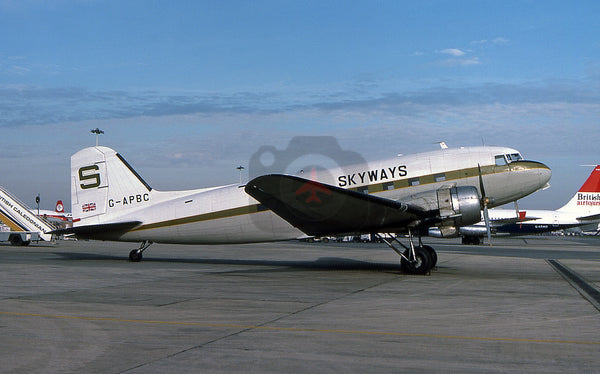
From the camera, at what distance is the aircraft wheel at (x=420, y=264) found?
53.2ft

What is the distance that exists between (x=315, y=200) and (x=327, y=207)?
0.67m

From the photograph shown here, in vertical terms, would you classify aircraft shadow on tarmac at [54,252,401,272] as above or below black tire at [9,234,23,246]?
below

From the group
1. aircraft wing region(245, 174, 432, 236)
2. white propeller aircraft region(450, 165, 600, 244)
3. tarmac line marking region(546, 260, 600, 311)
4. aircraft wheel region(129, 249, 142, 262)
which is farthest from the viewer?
white propeller aircraft region(450, 165, 600, 244)

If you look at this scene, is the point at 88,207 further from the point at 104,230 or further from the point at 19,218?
the point at 19,218

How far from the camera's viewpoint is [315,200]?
1567 centimetres

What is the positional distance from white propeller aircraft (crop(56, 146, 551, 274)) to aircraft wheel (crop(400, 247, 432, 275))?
31 millimetres

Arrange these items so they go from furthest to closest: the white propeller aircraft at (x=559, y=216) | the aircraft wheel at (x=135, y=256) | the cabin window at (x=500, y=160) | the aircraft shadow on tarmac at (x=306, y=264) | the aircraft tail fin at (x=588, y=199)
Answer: the white propeller aircraft at (x=559, y=216) < the aircraft tail fin at (x=588, y=199) < the aircraft wheel at (x=135, y=256) < the aircraft shadow on tarmac at (x=306, y=264) < the cabin window at (x=500, y=160)

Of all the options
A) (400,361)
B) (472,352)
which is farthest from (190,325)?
(472,352)

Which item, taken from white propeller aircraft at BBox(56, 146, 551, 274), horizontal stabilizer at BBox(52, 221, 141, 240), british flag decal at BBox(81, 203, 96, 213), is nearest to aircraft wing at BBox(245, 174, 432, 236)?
white propeller aircraft at BBox(56, 146, 551, 274)

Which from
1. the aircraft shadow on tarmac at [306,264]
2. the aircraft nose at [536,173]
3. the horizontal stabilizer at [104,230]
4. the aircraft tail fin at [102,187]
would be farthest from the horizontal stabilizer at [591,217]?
the horizontal stabilizer at [104,230]

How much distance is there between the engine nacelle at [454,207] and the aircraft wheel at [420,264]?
86cm

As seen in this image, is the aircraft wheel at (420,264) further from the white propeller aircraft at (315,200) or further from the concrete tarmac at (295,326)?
the concrete tarmac at (295,326)

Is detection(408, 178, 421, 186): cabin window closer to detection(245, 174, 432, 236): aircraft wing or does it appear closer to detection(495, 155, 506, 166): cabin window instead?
detection(245, 174, 432, 236): aircraft wing

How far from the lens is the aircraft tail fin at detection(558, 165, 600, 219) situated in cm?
5488
